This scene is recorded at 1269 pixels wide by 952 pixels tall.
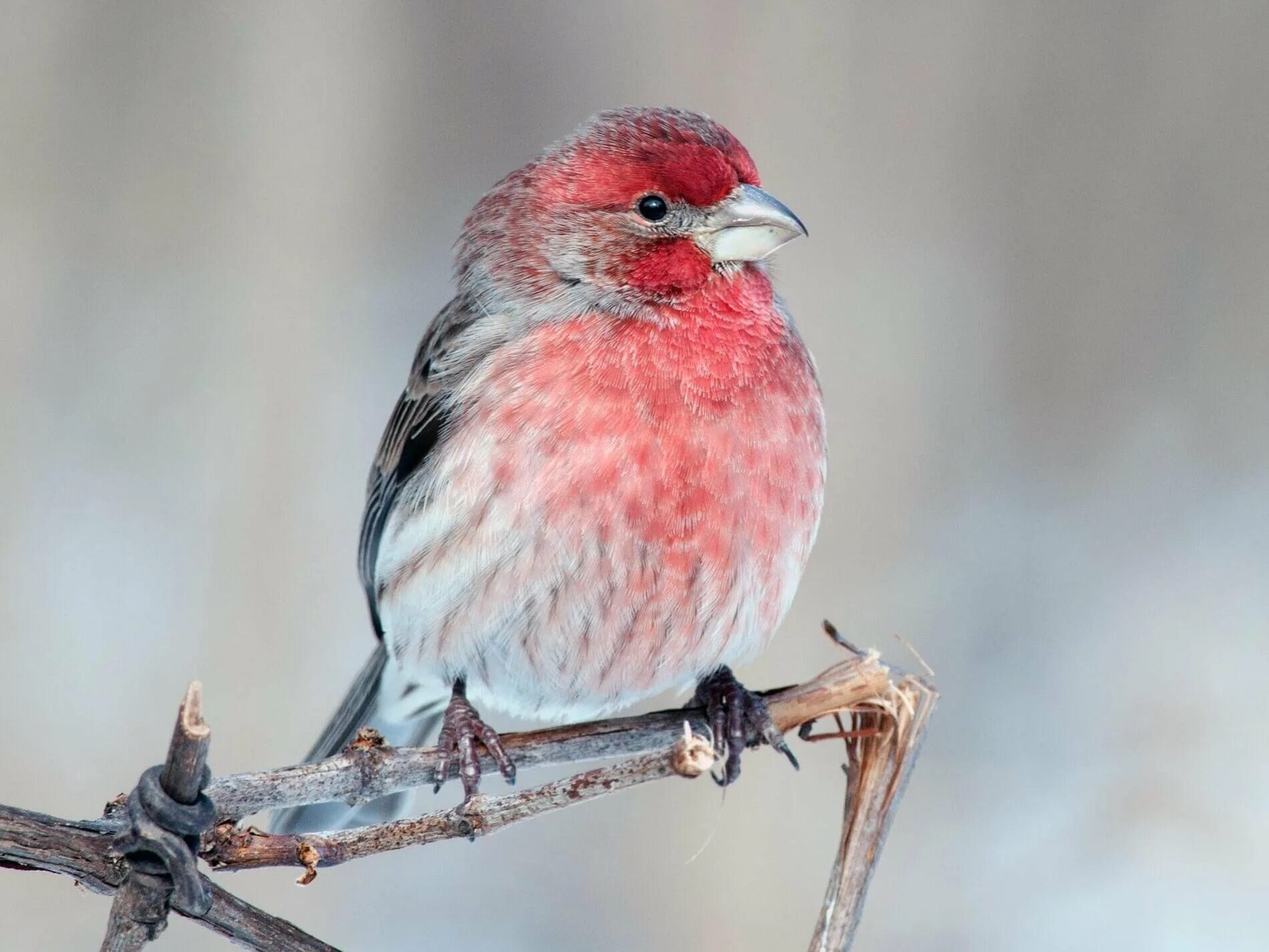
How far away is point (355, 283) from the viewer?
3080 mm

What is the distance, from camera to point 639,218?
6.89ft

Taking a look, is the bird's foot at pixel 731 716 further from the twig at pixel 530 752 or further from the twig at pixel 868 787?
the twig at pixel 868 787

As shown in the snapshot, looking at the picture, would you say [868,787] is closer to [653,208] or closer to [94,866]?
[94,866]

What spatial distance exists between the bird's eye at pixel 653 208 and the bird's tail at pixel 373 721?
0.88 m

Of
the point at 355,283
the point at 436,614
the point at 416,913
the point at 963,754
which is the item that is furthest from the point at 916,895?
the point at 355,283

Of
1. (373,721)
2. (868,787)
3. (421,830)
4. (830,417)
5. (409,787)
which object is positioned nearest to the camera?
(421,830)

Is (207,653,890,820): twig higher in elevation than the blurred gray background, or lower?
lower

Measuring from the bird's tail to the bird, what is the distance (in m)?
0.20

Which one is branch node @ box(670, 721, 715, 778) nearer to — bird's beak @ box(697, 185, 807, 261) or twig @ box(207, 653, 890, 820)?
twig @ box(207, 653, 890, 820)

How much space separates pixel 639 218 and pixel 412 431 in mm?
545

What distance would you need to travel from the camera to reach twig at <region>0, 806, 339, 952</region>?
1.19m

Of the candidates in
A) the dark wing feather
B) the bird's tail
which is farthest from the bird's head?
the bird's tail

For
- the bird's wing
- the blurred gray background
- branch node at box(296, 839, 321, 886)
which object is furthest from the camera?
the blurred gray background

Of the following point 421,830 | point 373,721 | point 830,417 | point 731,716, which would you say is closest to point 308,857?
point 421,830
